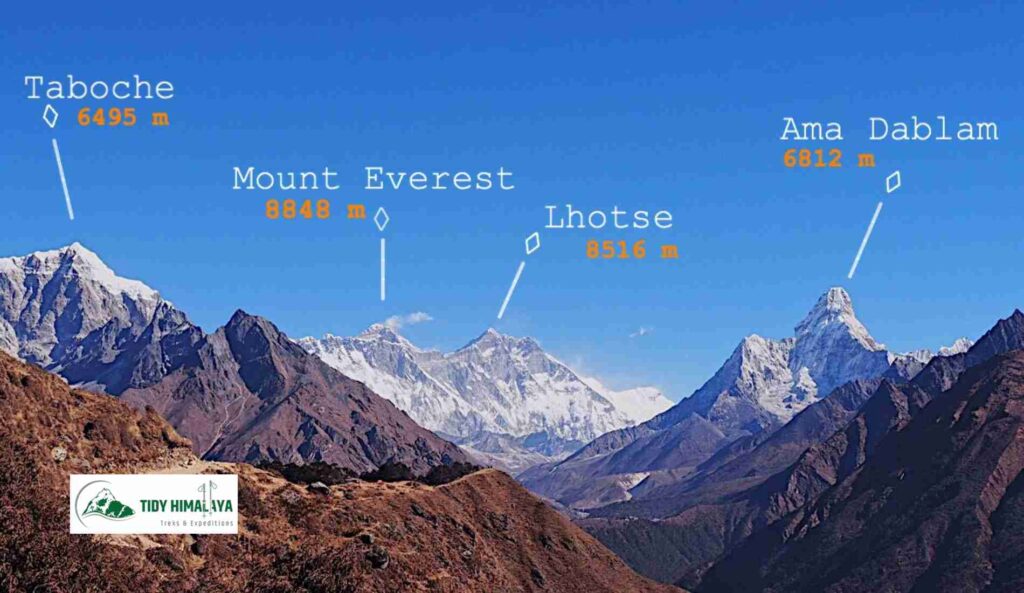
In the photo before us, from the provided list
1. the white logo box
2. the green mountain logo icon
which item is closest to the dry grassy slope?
the white logo box

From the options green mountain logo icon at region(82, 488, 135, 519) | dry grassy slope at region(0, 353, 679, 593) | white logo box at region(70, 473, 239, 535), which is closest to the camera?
dry grassy slope at region(0, 353, 679, 593)

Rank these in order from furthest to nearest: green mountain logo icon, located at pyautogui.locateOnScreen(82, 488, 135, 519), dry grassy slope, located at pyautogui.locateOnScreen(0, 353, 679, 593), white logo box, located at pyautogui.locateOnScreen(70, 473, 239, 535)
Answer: white logo box, located at pyautogui.locateOnScreen(70, 473, 239, 535), green mountain logo icon, located at pyautogui.locateOnScreen(82, 488, 135, 519), dry grassy slope, located at pyautogui.locateOnScreen(0, 353, 679, 593)

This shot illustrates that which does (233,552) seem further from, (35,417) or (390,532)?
(390,532)

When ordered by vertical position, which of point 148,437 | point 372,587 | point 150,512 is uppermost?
point 148,437

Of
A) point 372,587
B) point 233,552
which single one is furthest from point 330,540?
point 372,587

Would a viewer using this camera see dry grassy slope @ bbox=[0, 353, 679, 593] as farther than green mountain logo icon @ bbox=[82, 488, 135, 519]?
No

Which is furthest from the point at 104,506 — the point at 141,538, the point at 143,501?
the point at 141,538

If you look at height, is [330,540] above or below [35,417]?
below

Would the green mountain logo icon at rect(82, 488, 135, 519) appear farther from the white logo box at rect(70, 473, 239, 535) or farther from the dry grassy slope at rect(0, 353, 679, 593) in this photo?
the dry grassy slope at rect(0, 353, 679, 593)

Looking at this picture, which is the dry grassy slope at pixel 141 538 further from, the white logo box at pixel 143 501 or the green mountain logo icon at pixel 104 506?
the green mountain logo icon at pixel 104 506
